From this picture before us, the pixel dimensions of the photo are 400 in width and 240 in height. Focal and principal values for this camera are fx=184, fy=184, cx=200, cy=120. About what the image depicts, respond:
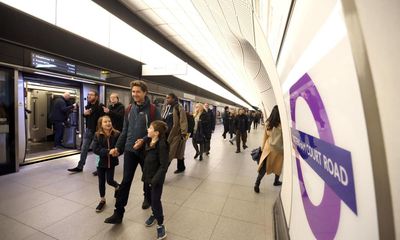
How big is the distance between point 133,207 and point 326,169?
2.41 meters

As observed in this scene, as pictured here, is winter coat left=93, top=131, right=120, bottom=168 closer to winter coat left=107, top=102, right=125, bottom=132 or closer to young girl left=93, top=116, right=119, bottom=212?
young girl left=93, top=116, right=119, bottom=212

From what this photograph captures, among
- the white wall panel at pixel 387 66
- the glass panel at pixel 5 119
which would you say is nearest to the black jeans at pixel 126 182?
the white wall panel at pixel 387 66

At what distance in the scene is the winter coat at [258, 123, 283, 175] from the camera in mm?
2625

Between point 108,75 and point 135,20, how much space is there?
2.05 m

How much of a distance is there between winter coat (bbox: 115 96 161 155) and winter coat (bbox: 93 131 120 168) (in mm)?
248

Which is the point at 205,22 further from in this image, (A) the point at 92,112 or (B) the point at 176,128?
(A) the point at 92,112

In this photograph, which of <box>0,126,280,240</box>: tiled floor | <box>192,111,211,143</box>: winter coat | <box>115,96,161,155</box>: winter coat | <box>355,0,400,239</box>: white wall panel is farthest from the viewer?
<box>192,111,211,143</box>: winter coat

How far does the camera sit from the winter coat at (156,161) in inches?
74.3

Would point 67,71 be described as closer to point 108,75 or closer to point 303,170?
point 108,75

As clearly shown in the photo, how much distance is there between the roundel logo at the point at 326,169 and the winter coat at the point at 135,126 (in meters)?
1.66

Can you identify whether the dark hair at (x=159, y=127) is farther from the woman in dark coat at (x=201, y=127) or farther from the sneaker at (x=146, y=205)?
the woman in dark coat at (x=201, y=127)

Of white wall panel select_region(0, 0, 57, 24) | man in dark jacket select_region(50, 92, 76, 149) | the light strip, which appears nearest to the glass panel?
white wall panel select_region(0, 0, 57, 24)

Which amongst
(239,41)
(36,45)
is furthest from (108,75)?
(239,41)

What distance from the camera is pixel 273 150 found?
268cm
